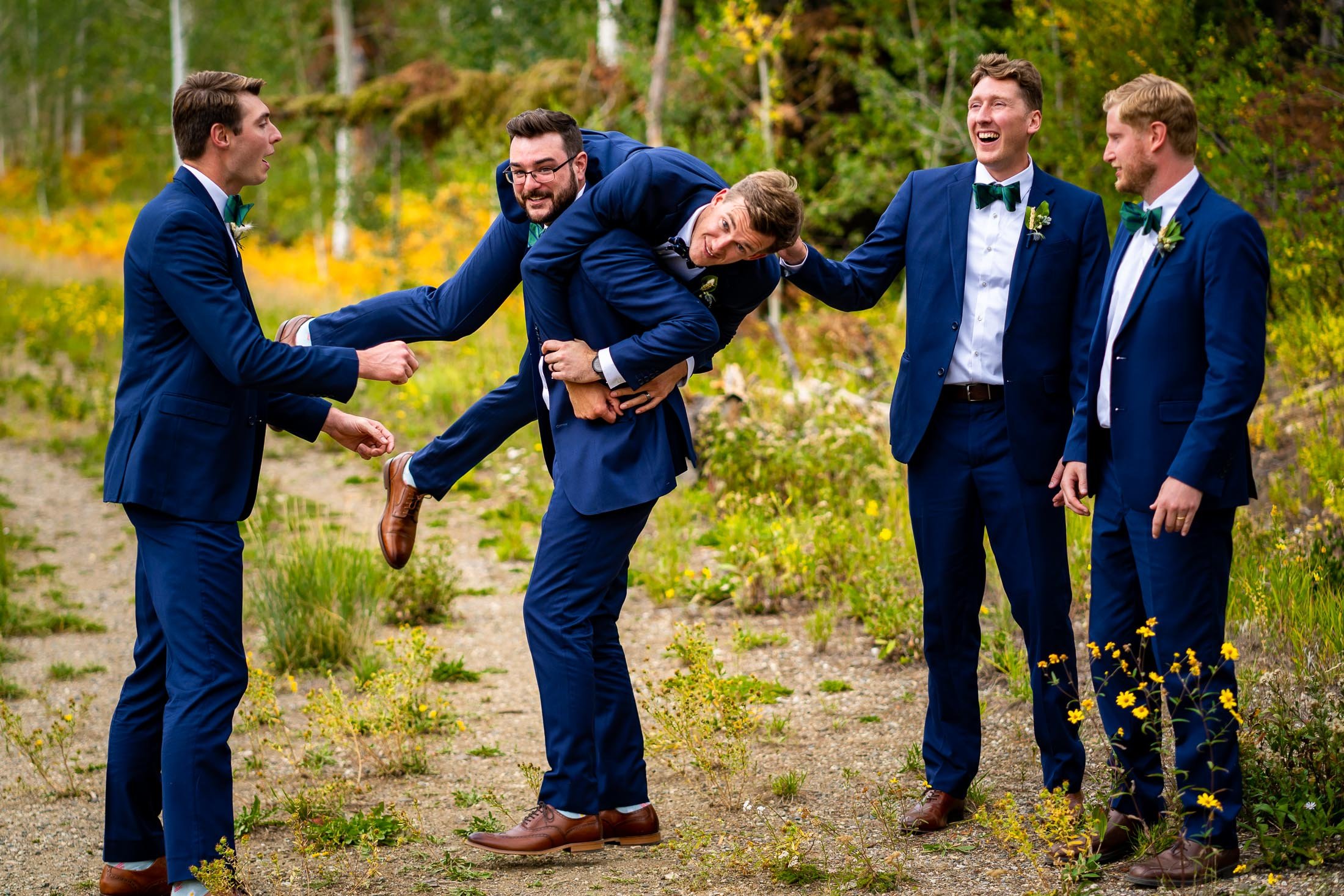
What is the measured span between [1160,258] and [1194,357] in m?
0.28

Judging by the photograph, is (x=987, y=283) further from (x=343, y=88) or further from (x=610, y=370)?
(x=343, y=88)

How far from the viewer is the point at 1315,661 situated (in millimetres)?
4430

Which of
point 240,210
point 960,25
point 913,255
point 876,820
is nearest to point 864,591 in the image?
point 876,820

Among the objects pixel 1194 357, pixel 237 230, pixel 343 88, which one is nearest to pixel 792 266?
pixel 1194 357

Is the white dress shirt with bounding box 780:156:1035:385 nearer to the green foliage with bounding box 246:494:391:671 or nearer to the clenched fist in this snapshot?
the clenched fist

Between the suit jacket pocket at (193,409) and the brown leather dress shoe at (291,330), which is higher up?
the brown leather dress shoe at (291,330)

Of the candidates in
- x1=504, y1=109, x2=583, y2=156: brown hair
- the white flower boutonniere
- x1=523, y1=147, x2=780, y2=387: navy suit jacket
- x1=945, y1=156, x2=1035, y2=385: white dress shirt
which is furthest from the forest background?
x1=504, y1=109, x2=583, y2=156: brown hair

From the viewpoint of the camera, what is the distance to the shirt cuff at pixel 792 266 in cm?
386

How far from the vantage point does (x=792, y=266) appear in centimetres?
390

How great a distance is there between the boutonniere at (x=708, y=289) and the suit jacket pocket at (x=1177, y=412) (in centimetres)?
132

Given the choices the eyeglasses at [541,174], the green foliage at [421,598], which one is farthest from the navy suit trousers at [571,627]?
the green foliage at [421,598]

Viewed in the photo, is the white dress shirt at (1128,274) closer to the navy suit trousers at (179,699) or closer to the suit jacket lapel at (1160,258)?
the suit jacket lapel at (1160,258)

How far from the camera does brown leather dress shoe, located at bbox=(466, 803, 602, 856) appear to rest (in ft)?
12.2

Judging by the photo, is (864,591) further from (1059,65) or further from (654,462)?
(1059,65)
